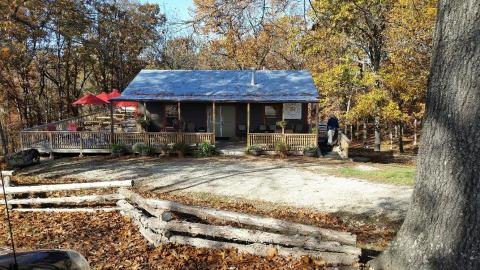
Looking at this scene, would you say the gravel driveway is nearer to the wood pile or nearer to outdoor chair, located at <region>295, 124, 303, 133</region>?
the wood pile

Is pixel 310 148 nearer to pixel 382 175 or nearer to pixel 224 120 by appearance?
pixel 382 175

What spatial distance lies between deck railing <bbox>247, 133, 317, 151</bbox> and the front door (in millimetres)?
3652

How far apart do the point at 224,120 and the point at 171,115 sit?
3254 mm

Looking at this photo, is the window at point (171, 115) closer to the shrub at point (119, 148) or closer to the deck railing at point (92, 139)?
the deck railing at point (92, 139)

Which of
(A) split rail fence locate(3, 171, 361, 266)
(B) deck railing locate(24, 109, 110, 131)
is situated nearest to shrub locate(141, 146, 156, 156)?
(B) deck railing locate(24, 109, 110, 131)

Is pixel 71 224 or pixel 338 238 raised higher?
pixel 338 238

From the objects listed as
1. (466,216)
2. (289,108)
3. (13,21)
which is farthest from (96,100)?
(466,216)

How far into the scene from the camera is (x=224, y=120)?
23734 millimetres

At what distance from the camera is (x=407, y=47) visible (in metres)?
20.3

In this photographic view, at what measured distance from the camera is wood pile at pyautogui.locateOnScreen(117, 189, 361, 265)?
18.1 feet

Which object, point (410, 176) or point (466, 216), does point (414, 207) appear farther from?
point (410, 176)

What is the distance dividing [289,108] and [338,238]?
16.9 metres

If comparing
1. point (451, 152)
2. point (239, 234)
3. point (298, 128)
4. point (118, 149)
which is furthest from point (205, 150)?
point (451, 152)

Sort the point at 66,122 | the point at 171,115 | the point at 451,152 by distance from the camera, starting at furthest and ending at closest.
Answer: the point at 66,122 → the point at 171,115 → the point at 451,152
